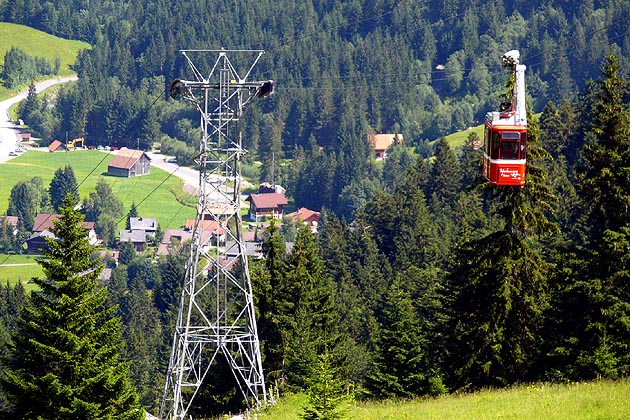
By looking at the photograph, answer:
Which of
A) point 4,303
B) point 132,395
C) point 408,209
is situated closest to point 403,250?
point 408,209

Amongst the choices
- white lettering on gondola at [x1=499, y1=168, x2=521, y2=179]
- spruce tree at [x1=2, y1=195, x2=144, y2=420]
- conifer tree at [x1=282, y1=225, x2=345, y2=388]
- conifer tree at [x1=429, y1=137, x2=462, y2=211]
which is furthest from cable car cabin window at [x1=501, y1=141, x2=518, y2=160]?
conifer tree at [x1=429, y1=137, x2=462, y2=211]

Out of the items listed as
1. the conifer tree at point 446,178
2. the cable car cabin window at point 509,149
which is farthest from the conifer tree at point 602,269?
the conifer tree at point 446,178

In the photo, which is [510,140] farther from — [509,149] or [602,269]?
[602,269]

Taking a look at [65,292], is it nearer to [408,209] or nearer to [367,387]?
[367,387]

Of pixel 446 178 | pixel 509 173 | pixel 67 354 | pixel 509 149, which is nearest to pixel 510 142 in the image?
pixel 509 149

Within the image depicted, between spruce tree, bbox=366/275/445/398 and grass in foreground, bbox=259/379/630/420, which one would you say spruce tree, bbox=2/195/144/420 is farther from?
spruce tree, bbox=366/275/445/398

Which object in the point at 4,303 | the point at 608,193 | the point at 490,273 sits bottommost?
the point at 4,303
